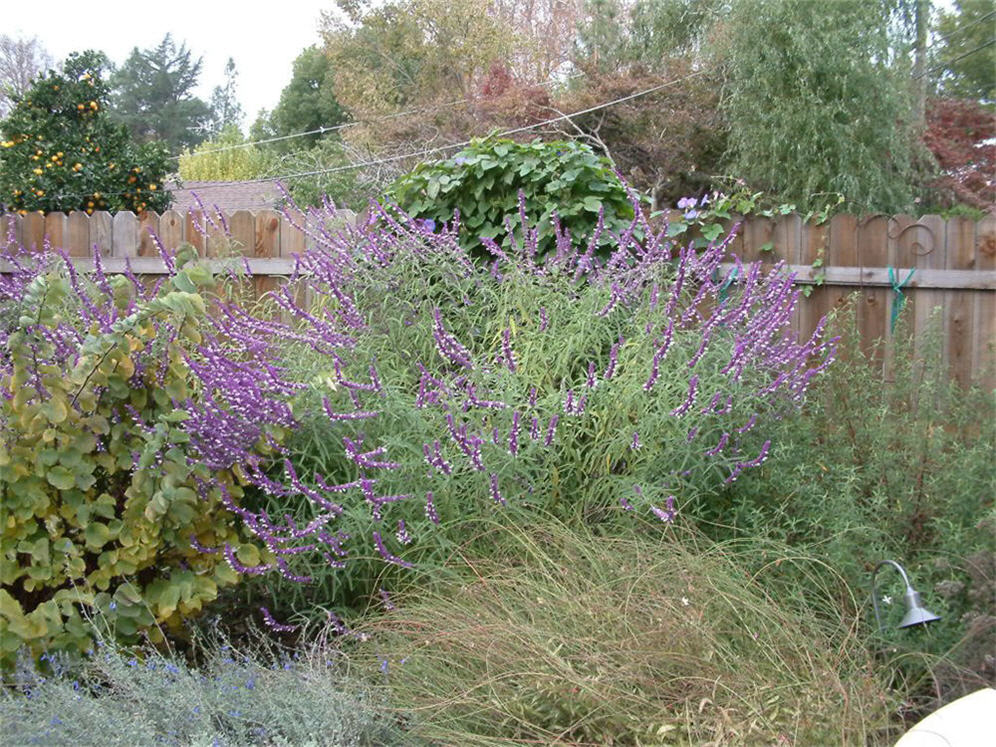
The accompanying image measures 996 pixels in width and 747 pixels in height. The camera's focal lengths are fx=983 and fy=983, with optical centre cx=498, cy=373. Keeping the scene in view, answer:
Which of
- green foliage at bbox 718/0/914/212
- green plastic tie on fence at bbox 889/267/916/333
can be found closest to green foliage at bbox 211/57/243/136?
green foliage at bbox 718/0/914/212

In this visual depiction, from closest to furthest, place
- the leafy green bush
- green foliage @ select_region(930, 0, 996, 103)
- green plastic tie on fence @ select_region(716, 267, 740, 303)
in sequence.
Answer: the leafy green bush
green plastic tie on fence @ select_region(716, 267, 740, 303)
green foliage @ select_region(930, 0, 996, 103)

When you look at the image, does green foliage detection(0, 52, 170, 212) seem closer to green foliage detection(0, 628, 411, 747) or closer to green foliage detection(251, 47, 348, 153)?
green foliage detection(0, 628, 411, 747)

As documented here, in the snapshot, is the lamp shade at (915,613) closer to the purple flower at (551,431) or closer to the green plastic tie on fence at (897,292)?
the purple flower at (551,431)

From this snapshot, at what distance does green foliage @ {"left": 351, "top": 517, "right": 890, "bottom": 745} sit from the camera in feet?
6.82

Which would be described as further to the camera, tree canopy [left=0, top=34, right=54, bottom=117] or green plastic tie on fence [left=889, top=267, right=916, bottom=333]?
tree canopy [left=0, top=34, right=54, bottom=117]

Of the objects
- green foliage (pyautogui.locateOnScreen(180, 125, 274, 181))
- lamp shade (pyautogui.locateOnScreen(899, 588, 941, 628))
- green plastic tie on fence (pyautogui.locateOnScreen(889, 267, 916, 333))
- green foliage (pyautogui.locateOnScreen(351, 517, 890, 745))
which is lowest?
green foliage (pyautogui.locateOnScreen(351, 517, 890, 745))

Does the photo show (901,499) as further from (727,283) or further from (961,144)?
(961,144)

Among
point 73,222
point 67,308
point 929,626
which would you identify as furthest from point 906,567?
point 73,222

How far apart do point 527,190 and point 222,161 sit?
25.1 metres

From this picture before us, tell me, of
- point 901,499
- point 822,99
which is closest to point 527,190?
point 901,499

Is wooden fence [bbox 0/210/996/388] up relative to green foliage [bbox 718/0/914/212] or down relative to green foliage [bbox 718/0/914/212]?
down

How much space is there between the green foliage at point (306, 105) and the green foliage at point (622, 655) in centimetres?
2807

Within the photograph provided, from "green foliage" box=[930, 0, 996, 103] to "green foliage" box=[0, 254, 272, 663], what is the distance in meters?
16.7

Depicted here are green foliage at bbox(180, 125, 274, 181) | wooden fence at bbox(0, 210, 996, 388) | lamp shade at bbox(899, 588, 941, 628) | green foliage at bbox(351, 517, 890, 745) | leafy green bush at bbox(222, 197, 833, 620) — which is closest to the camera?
green foliage at bbox(351, 517, 890, 745)
